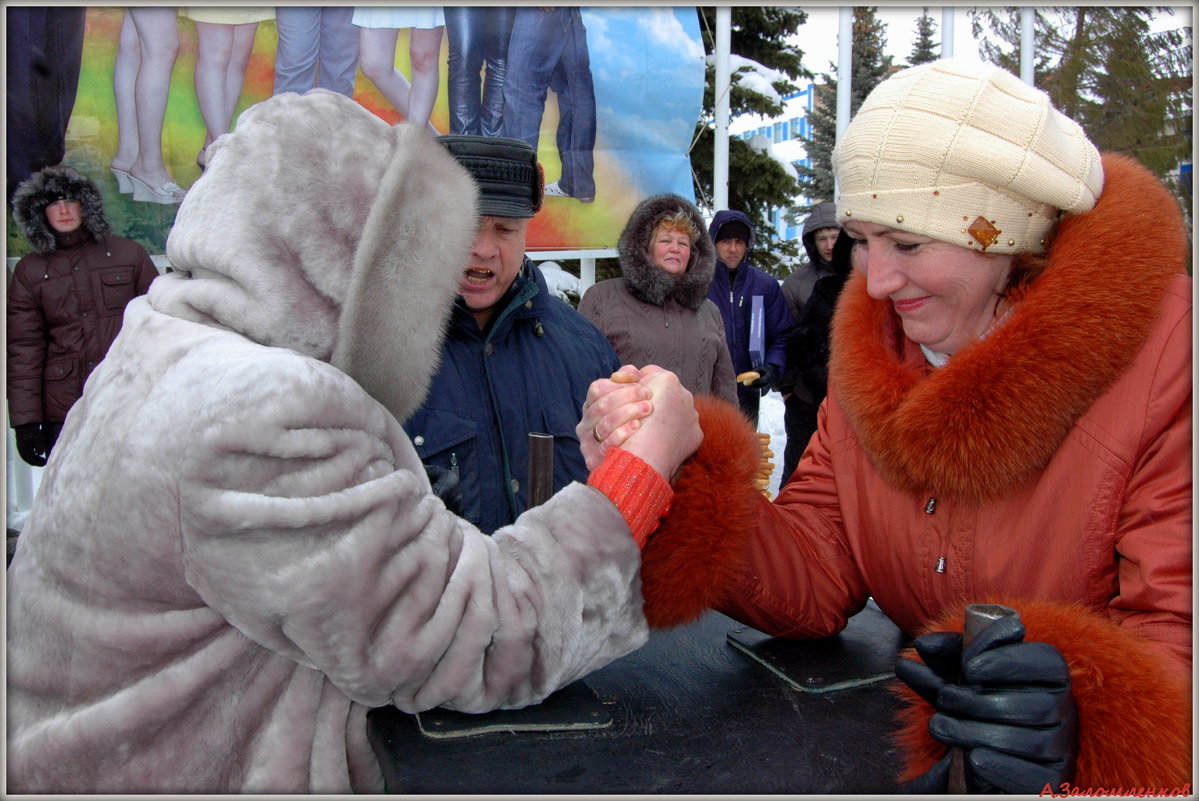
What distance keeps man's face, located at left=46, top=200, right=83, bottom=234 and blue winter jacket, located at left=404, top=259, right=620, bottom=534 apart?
3.11 metres

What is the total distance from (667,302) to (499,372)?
6.70 ft

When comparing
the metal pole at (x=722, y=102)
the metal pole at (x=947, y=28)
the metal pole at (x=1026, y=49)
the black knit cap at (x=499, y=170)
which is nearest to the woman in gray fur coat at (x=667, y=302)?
the black knit cap at (x=499, y=170)

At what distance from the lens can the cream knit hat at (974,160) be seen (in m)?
1.25

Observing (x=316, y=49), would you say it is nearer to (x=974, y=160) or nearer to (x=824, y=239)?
(x=824, y=239)

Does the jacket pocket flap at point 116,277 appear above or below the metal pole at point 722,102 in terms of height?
below

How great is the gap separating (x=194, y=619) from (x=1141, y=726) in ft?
3.69

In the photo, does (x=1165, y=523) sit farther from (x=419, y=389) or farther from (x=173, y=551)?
(x=173, y=551)

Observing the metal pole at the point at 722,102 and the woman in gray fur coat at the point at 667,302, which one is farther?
the metal pole at the point at 722,102

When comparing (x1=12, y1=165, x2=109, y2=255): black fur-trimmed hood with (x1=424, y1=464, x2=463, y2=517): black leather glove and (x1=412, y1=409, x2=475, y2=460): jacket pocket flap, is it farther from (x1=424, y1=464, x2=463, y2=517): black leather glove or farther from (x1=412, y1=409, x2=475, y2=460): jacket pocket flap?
(x1=424, y1=464, x2=463, y2=517): black leather glove

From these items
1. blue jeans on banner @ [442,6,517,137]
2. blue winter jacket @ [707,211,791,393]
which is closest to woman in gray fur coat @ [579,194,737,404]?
blue winter jacket @ [707,211,791,393]

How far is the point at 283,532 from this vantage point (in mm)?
959

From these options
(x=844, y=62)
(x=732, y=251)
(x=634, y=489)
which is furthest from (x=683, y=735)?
(x=844, y=62)

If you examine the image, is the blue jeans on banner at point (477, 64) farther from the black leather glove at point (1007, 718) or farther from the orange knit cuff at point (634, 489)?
the black leather glove at point (1007, 718)

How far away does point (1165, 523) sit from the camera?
3.54 ft
